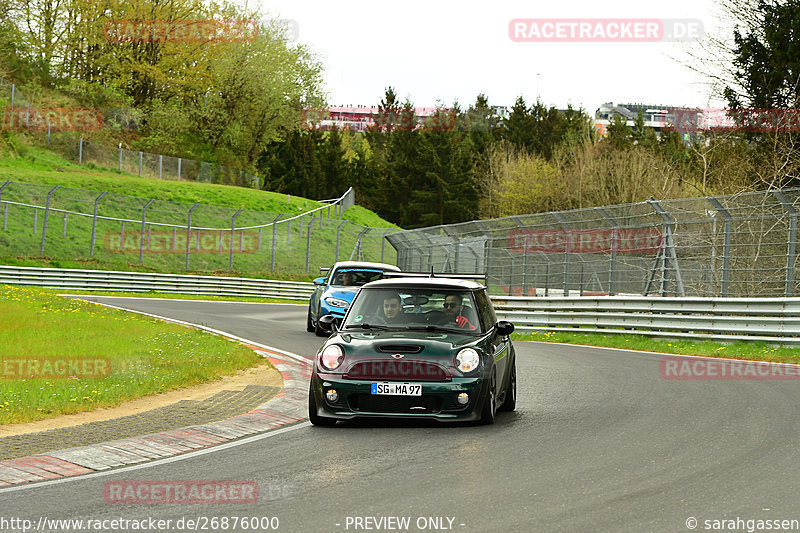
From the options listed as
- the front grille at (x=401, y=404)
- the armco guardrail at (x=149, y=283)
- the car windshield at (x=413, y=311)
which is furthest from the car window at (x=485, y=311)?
the armco guardrail at (x=149, y=283)

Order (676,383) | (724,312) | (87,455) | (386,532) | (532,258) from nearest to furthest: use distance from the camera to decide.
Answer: (386,532)
(87,455)
(676,383)
(724,312)
(532,258)

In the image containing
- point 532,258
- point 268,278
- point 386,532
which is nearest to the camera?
point 386,532

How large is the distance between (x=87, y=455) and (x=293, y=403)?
3.50 m

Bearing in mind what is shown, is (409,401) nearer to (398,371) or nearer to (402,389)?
(402,389)

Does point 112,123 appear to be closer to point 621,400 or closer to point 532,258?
point 532,258

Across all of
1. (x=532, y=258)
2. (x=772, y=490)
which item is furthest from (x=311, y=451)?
(x=532, y=258)

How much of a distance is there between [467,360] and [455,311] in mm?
1119

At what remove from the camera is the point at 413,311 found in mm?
10453

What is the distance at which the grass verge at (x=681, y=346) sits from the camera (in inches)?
663

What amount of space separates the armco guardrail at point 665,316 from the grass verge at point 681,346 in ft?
0.51

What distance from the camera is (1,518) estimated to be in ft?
18.9

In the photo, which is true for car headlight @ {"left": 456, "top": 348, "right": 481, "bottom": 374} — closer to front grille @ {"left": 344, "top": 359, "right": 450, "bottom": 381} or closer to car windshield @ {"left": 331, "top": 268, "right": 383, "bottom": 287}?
front grille @ {"left": 344, "top": 359, "right": 450, "bottom": 381}

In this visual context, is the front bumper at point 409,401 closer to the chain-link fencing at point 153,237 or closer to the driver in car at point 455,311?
the driver in car at point 455,311

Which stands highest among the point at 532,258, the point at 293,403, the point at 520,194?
the point at 520,194
